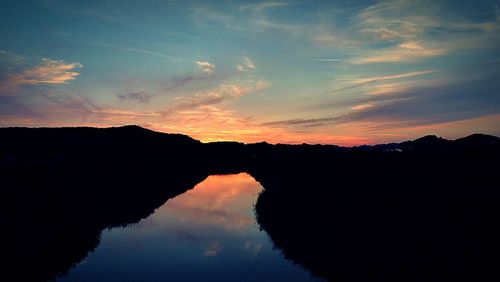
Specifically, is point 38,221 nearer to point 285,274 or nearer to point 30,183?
point 285,274

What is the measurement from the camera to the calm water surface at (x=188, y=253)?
20.5 metres

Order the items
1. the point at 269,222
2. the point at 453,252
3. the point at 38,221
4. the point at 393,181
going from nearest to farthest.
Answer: the point at 453,252, the point at 38,221, the point at 269,222, the point at 393,181

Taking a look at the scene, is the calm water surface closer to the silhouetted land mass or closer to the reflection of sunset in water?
the reflection of sunset in water

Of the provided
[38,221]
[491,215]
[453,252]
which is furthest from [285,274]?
[38,221]

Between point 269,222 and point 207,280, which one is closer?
point 207,280

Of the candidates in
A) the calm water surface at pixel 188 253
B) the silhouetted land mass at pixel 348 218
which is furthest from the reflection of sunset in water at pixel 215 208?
the silhouetted land mass at pixel 348 218

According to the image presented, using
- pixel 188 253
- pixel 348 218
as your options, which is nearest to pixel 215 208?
pixel 188 253

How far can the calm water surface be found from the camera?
20500 mm

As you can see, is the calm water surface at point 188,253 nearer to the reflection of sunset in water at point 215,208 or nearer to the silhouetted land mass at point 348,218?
the reflection of sunset in water at point 215,208

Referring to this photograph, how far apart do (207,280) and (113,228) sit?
15952mm

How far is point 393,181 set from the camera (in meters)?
42.9

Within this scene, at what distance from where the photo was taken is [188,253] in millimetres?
25094

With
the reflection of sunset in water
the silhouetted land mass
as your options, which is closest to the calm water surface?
the reflection of sunset in water

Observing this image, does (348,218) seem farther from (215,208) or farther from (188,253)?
(215,208)
